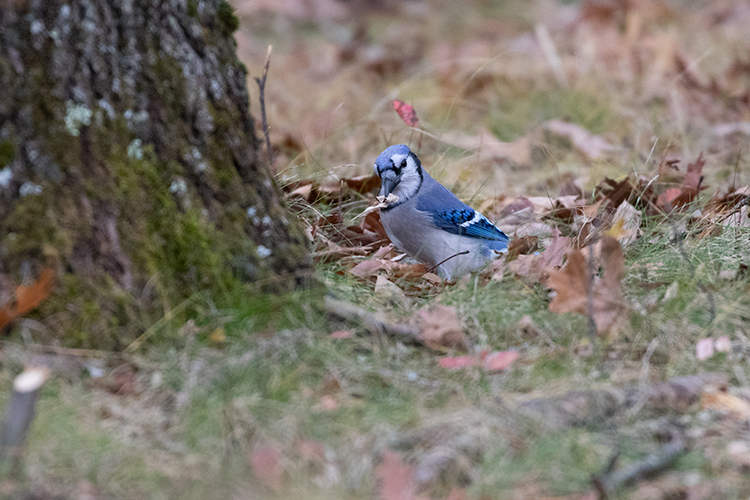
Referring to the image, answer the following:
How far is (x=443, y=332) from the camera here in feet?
6.61

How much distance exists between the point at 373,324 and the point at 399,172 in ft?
3.85

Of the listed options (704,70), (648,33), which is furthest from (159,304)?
(648,33)

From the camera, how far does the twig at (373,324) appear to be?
204cm

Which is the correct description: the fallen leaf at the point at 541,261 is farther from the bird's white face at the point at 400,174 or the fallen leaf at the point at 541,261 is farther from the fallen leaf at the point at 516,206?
the fallen leaf at the point at 516,206

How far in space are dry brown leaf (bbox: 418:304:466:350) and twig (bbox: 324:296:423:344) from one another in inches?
1.1

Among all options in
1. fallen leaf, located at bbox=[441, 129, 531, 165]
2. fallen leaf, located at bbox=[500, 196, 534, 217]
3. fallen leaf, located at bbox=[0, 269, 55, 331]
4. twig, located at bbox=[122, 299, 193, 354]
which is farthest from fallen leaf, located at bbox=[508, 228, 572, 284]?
fallen leaf, located at bbox=[441, 129, 531, 165]

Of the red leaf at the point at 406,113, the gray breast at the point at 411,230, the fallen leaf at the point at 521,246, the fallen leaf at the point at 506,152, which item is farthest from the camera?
the fallen leaf at the point at 506,152

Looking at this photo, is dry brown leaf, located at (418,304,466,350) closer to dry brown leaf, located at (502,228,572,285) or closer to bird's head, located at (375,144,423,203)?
dry brown leaf, located at (502,228,572,285)

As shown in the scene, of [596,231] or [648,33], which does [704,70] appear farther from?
[596,231]

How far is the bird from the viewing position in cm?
297

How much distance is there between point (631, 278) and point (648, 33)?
17.6ft

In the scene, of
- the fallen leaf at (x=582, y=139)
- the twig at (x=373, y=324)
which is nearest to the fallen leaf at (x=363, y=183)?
the twig at (x=373, y=324)

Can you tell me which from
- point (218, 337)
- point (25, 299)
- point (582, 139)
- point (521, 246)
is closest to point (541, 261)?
point (521, 246)

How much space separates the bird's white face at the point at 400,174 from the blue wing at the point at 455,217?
0.19 ft
